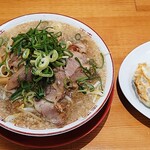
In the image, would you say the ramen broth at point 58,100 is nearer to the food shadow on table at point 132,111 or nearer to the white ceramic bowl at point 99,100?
the white ceramic bowl at point 99,100

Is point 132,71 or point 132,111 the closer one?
point 132,111

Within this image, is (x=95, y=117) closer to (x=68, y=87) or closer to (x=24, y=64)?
(x=68, y=87)

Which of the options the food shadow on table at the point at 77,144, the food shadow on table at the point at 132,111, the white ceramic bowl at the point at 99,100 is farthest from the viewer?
the food shadow on table at the point at 132,111

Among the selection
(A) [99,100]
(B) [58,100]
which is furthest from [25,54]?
(A) [99,100]

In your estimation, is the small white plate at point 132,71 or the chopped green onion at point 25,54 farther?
the small white plate at point 132,71

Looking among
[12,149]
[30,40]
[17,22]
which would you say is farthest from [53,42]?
[12,149]

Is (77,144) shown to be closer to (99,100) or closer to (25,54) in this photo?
(99,100)

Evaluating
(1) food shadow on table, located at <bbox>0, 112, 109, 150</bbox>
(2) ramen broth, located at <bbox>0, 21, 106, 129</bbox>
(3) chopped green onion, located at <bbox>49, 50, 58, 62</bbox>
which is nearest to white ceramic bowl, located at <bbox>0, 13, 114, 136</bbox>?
(2) ramen broth, located at <bbox>0, 21, 106, 129</bbox>

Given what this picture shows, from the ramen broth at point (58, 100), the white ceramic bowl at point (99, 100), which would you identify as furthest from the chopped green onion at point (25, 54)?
the white ceramic bowl at point (99, 100)
